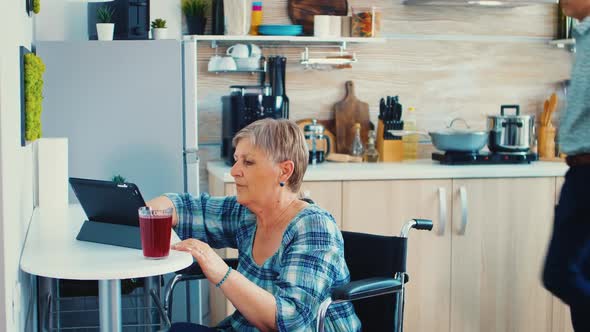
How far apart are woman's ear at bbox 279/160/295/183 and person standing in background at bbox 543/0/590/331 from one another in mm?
717

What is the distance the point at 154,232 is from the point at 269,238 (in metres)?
0.45

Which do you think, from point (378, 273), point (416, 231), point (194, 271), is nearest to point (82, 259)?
point (194, 271)

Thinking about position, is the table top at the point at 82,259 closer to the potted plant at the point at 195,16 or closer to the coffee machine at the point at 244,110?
the coffee machine at the point at 244,110

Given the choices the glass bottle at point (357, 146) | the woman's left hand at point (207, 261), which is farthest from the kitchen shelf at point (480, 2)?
the woman's left hand at point (207, 261)

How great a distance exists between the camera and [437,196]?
3924mm

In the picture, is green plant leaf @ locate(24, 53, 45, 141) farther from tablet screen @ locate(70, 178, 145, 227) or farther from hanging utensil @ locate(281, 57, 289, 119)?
hanging utensil @ locate(281, 57, 289, 119)

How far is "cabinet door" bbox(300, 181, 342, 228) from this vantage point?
3804mm

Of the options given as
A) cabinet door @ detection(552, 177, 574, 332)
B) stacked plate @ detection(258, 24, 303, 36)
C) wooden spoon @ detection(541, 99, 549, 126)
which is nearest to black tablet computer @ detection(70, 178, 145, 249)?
stacked plate @ detection(258, 24, 303, 36)

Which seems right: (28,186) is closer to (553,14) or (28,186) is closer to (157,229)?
(157,229)

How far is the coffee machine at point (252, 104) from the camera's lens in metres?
3.94

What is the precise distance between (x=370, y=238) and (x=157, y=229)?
766mm

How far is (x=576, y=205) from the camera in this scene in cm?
200

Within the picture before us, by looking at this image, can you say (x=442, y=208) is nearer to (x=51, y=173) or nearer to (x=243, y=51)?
(x=243, y=51)

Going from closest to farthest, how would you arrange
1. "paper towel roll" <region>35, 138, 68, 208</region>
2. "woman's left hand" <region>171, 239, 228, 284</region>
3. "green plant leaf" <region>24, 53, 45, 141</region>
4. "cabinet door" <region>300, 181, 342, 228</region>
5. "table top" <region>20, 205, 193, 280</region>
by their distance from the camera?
"table top" <region>20, 205, 193, 280</region>
"woman's left hand" <region>171, 239, 228, 284</region>
"green plant leaf" <region>24, 53, 45, 141</region>
"paper towel roll" <region>35, 138, 68, 208</region>
"cabinet door" <region>300, 181, 342, 228</region>
